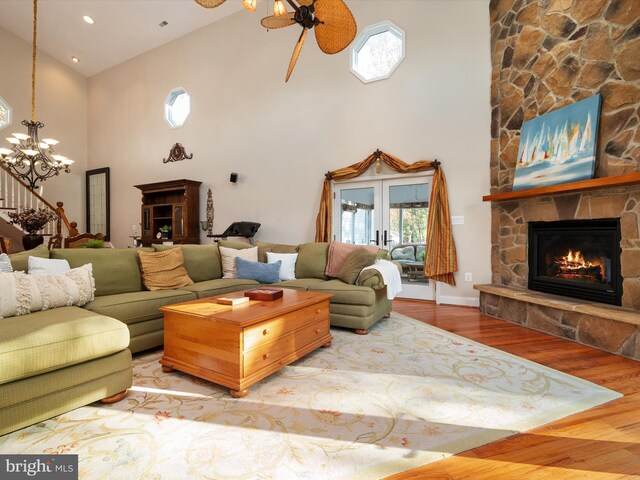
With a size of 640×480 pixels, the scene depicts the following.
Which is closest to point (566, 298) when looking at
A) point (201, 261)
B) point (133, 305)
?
point (201, 261)

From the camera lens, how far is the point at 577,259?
3.42 meters

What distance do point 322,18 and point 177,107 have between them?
6080mm

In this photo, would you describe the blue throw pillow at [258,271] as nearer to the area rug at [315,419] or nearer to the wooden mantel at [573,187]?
the area rug at [315,419]

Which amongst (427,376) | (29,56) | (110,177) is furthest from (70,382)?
(29,56)

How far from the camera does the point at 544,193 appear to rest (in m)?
3.46

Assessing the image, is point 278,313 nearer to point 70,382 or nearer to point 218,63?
point 70,382

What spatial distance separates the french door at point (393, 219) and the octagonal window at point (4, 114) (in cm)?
772

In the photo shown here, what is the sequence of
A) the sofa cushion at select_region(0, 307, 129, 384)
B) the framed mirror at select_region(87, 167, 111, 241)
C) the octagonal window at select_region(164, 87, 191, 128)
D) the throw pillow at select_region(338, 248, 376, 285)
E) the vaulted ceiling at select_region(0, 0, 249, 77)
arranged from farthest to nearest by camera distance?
1. the framed mirror at select_region(87, 167, 111, 241)
2. the octagonal window at select_region(164, 87, 191, 128)
3. the vaulted ceiling at select_region(0, 0, 249, 77)
4. the throw pillow at select_region(338, 248, 376, 285)
5. the sofa cushion at select_region(0, 307, 129, 384)

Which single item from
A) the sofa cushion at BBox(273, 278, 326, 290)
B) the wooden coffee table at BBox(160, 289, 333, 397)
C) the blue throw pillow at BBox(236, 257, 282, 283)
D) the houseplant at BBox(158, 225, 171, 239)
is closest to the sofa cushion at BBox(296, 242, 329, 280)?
the sofa cushion at BBox(273, 278, 326, 290)

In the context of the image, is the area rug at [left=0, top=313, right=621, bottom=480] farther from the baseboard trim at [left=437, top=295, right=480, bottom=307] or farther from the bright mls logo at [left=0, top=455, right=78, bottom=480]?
the baseboard trim at [left=437, top=295, right=480, bottom=307]

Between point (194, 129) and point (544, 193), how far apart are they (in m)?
→ 6.50

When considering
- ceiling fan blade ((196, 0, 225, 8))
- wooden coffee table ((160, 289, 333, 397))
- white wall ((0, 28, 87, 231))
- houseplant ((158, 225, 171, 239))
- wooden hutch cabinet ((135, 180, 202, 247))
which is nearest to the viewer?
wooden coffee table ((160, 289, 333, 397))

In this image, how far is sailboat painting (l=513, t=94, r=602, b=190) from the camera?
3168mm

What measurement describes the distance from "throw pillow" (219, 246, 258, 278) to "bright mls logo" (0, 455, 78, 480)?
8.80ft
